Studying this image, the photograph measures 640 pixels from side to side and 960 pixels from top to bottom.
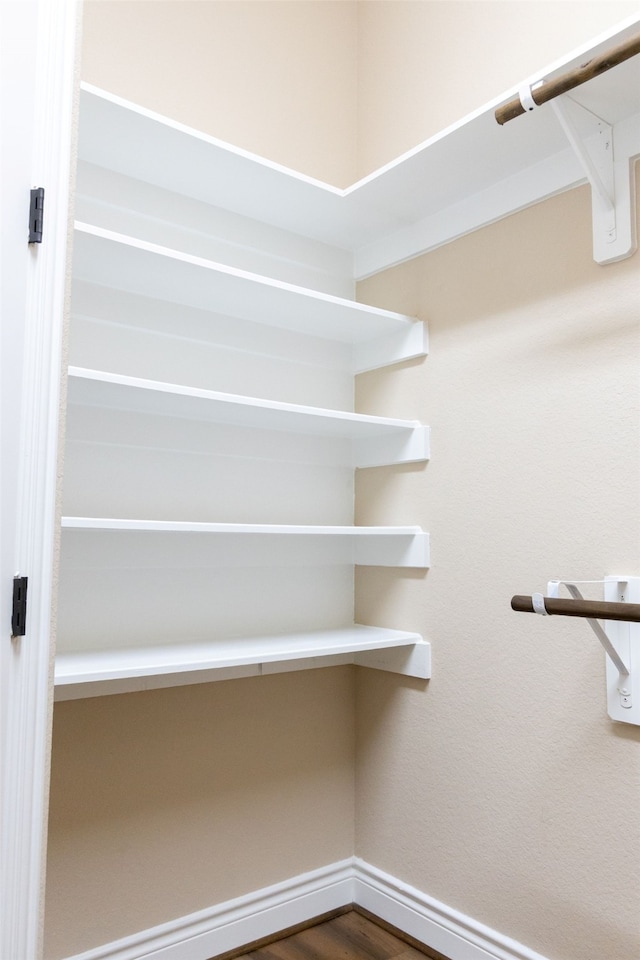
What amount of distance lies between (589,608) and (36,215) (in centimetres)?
115

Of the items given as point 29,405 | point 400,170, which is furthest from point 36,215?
point 400,170

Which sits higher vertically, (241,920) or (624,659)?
(624,659)

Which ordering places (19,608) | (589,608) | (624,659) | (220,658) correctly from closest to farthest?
(19,608) → (589,608) → (624,659) → (220,658)

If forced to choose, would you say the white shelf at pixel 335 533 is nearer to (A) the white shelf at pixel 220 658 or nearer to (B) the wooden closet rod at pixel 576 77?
(A) the white shelf at pixel 220 658

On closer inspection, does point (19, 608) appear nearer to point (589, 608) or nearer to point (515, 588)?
point (589, 608)

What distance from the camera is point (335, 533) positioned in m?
1.76

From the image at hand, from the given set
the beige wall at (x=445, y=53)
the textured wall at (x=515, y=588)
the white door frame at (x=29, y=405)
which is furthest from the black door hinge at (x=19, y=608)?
the beige wall at (x=445, y=53)

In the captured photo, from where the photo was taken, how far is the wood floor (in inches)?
68.1

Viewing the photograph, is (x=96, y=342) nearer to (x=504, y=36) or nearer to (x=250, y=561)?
(x=250, y=561)

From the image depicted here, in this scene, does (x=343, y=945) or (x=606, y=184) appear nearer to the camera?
(x=606, y=184)

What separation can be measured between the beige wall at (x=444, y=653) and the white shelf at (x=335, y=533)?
5 centimetres

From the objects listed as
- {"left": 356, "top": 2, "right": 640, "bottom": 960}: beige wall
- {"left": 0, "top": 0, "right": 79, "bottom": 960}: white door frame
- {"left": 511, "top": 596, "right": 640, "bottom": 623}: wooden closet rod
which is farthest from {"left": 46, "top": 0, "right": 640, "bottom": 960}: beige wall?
{"left": 0, "top": 0, "right": 79, "bottom": 960}: white door frame

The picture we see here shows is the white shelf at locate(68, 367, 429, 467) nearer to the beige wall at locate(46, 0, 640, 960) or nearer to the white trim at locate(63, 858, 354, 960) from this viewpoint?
the beige wall at locate(46, 0, 640, 960)

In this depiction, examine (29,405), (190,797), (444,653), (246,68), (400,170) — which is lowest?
(190,797)
